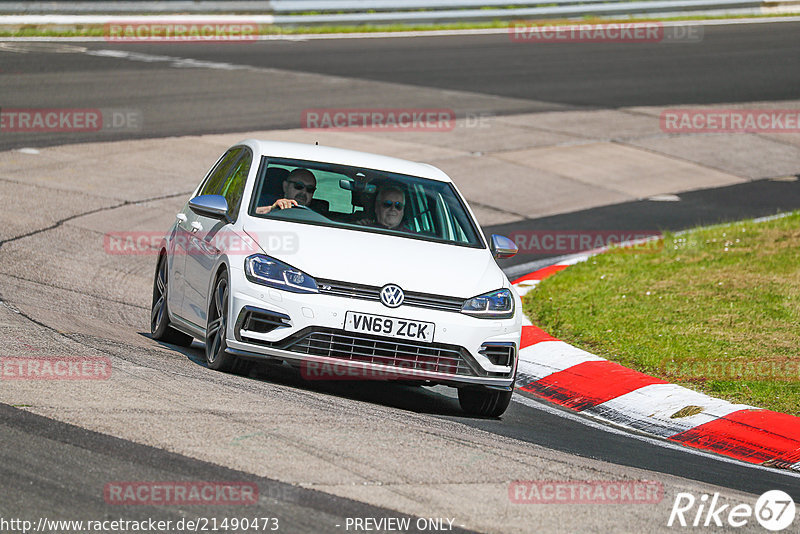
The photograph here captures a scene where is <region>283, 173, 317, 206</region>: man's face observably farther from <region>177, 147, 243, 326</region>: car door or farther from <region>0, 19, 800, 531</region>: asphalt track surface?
<region>0, 19, 800, 531</region>: asphalt track surface

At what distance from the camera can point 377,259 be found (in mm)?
7527

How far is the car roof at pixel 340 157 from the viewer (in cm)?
860

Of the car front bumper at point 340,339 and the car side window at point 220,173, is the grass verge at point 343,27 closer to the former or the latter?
the car side window at point 220,173

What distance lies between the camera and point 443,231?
→ 8422mm

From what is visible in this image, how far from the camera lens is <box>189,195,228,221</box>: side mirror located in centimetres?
805

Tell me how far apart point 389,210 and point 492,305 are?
3.68ft

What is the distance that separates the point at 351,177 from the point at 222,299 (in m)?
1.41

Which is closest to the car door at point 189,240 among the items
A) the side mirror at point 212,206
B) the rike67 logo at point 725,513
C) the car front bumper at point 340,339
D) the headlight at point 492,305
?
the side mirror at point 212,206

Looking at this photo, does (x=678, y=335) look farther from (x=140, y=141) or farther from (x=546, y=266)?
(x=140, y=141)

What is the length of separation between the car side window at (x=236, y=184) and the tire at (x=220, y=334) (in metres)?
0.58

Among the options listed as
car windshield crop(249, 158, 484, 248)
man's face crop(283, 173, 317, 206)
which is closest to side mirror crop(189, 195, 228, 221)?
car windshield crop(249, 158, 484, 248)

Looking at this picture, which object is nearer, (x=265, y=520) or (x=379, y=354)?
(x=265, y=520)

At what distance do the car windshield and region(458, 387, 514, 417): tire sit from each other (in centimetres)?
103

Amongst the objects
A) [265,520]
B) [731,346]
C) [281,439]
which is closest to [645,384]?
[731,346]
